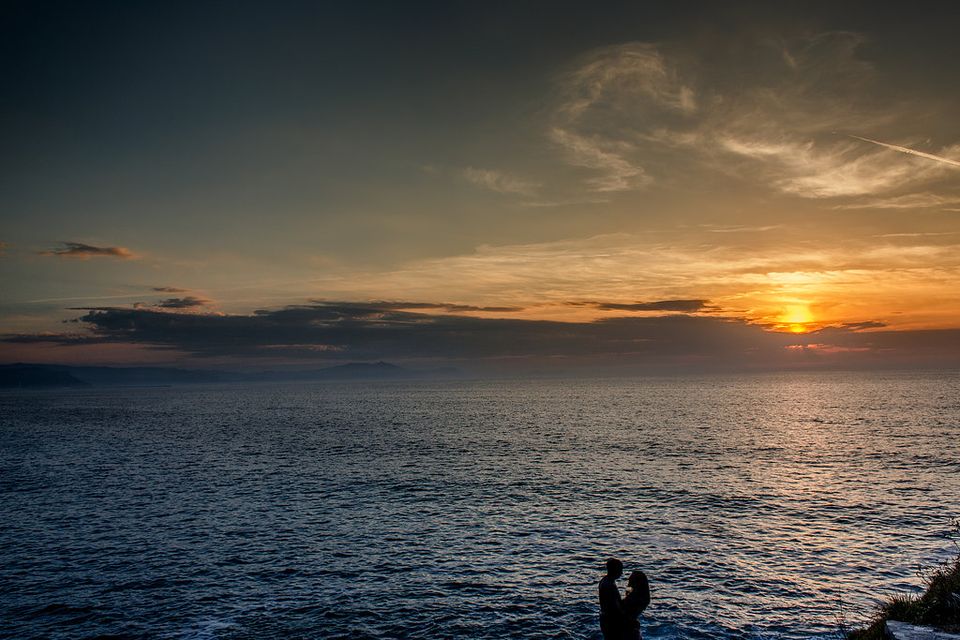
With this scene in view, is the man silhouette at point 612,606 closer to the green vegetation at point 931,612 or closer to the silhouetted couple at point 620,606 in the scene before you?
the silhouetted couple at point 620,606

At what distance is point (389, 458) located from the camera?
80.8m

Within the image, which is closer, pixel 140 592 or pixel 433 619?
pixel 433 619

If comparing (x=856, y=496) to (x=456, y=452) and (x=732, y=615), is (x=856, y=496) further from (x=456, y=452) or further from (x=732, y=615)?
(x=456, y=452)

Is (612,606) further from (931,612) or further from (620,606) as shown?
(931,612)

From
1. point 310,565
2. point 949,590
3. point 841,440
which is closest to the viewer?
point 949,590

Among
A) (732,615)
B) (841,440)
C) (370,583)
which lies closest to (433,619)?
(370,583)

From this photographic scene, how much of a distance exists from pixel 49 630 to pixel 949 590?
131 feet

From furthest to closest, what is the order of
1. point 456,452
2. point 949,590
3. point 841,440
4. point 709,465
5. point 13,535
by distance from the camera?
point 841,440 < point 456,452 < point 709,465 < point 13,535 < point 949,590

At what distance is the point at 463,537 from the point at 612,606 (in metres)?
26.3

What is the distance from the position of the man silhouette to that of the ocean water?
10868 mm

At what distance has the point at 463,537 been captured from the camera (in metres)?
42.0

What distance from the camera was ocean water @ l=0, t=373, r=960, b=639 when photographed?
1138 inches

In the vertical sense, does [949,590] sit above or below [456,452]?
above

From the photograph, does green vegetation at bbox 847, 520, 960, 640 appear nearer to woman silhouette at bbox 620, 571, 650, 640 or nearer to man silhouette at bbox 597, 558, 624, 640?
woman silhouette at bbox 620, 571, 650, 640
